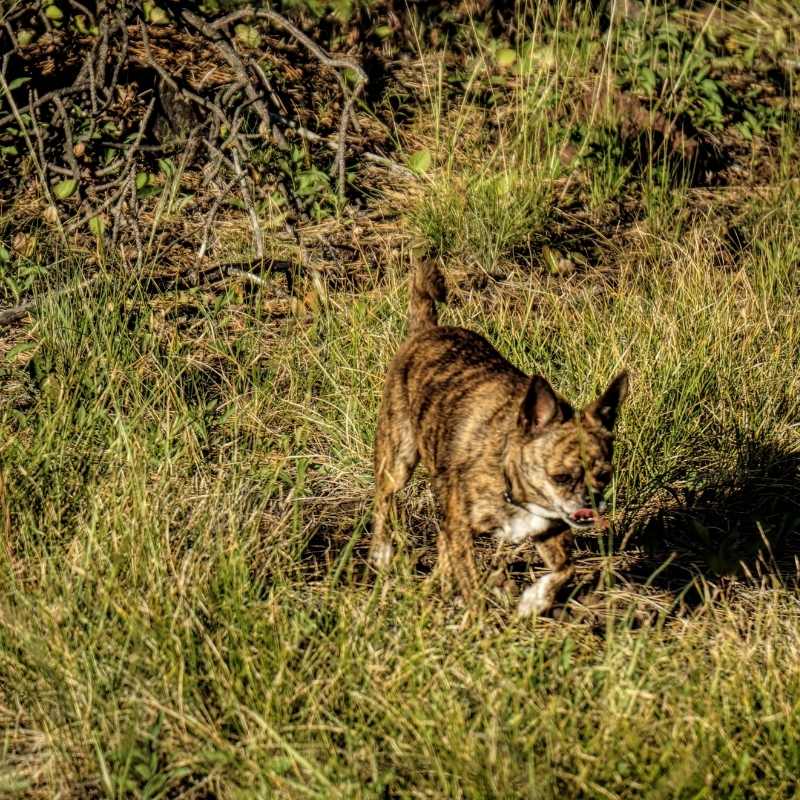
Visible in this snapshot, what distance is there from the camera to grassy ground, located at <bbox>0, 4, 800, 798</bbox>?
10.6 ft

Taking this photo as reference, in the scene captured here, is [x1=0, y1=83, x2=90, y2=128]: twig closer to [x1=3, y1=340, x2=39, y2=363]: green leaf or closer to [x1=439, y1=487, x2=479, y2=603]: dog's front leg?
[x1=3, y1=340, x2=39, y2=363]: green leaf

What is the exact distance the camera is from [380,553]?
4426 millimetres

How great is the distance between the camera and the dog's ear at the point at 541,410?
13.0ft

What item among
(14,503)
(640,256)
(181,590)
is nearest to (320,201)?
(640,256)

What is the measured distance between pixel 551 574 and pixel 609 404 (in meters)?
0.67

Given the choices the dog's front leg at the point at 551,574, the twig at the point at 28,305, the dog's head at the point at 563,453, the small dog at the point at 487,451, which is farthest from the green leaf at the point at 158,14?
the dog's front leg at the point at 551,574

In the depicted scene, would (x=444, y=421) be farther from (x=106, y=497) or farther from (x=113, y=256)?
(x=113, y=256)

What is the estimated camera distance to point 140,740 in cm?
327


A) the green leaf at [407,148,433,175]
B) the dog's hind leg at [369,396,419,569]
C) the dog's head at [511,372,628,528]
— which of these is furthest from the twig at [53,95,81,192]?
the dog's head at [511,372,628,528]

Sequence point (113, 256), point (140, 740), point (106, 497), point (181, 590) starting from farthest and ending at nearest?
point (113, 256), point (106, 497), point (181, 590), point (140, 740)

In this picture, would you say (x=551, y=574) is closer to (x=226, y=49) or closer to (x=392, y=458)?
(x=392, y=458)

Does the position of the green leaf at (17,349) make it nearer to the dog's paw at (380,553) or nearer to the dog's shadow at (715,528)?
the dog's paw at (380,553)

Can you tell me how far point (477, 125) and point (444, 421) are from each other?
150 inches

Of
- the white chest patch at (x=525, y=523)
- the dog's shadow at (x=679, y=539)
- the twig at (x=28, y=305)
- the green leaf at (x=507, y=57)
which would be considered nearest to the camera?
the white chest patch at (x=525, y=523)
